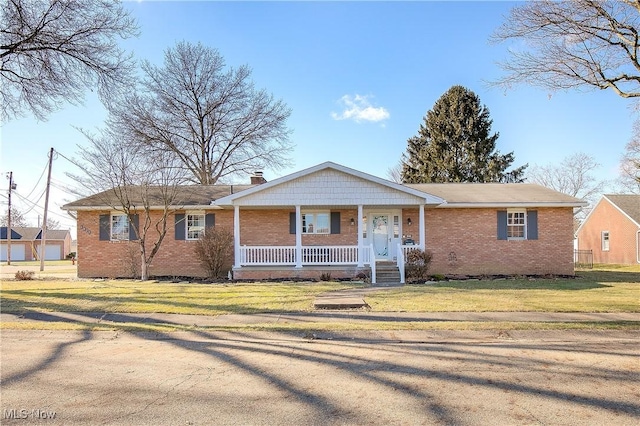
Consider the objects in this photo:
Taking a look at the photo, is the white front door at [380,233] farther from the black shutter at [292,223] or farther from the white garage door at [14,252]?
the white garage door at [14,252]

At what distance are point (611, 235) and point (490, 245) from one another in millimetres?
19365

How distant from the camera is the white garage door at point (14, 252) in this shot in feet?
181

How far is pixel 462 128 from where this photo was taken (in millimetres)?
38125

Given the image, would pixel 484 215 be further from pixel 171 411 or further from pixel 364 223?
pixel 171 411

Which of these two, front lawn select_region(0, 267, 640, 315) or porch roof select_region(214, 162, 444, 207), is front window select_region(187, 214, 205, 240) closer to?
porch roof select_region(214, 162, 444, 207)

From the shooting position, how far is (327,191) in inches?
676

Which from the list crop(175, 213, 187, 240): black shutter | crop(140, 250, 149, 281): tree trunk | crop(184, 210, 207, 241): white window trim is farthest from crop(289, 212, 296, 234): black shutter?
crop(140, 250, 149, 281): tree trunk

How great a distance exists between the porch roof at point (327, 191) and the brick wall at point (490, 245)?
84.4 inches

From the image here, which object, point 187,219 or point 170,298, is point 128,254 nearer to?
point 187,219

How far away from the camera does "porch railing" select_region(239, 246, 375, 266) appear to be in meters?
17.5

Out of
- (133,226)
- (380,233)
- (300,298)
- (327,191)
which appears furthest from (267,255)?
(300,298)

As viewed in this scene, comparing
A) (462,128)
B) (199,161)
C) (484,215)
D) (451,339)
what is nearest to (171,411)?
(451,339)

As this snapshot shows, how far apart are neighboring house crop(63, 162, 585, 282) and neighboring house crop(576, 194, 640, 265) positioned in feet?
47.9

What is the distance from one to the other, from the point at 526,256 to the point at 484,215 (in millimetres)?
2550
